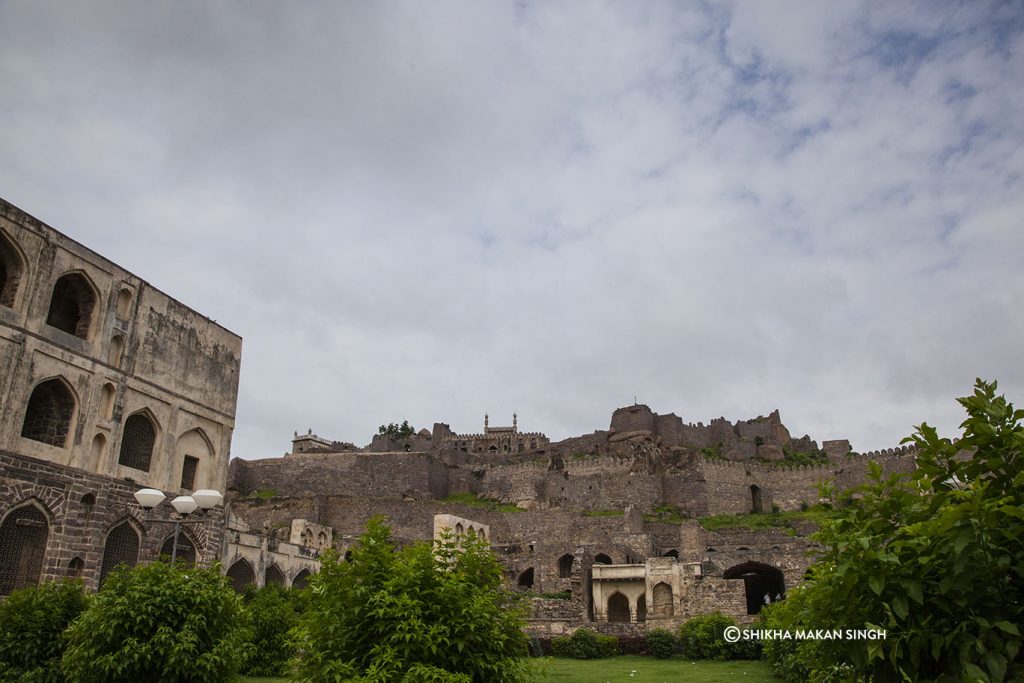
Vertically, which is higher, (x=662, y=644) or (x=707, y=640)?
(x=707, y=640)

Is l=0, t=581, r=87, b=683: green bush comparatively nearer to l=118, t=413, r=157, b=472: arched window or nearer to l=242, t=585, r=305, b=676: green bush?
l=242, t=585, r=305, b=676: green bush

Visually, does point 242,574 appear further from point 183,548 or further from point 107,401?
point 107,401

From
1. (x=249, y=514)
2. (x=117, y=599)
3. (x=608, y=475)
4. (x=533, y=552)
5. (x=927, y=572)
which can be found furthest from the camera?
(x=608, y=475)

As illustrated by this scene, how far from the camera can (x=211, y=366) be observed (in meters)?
28.7

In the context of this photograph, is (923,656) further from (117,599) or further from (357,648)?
(117,599)

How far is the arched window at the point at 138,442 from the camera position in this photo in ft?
82.3

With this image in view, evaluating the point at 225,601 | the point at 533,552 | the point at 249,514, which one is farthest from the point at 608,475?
the point at 225,601

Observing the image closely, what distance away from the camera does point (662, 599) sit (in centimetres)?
3712

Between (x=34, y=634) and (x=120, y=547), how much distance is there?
8.06m

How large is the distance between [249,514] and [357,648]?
43.0 meters

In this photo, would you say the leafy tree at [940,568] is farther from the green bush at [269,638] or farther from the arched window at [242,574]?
the arched window at [242,574]

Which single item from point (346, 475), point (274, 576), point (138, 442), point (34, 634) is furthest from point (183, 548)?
point (346, 475)

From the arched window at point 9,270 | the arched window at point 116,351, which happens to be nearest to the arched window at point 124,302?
the arched window at point 116,351

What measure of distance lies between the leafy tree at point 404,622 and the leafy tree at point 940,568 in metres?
5.39
